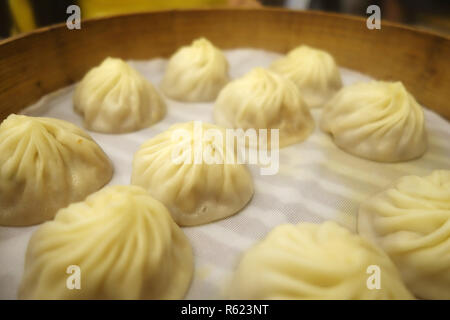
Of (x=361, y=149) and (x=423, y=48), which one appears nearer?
(x=361, y=149)

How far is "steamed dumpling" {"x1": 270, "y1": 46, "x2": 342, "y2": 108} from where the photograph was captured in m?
2.62

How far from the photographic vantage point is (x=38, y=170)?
1601 mm

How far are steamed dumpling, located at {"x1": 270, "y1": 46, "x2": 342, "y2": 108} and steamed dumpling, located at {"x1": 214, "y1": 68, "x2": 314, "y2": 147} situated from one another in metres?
0.37

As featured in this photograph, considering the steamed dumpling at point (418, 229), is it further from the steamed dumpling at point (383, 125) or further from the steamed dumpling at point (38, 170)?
the steamed dumpling at point (38, 170)

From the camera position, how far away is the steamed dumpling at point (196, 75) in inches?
103

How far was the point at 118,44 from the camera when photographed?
2797mm

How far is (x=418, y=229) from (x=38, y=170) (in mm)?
1766

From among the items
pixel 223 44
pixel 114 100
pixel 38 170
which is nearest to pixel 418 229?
pixel 38 170

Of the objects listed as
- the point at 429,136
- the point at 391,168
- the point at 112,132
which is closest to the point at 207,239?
the point at 112,132

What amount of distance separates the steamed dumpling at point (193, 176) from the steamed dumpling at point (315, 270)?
449 mm

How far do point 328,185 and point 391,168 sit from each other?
0.46m

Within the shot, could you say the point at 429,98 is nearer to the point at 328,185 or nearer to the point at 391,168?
the point at 391,168

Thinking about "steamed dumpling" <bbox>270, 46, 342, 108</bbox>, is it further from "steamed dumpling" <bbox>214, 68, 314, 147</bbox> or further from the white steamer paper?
"steamed dumpling" <bbox>214, 68, 314, 147</bbox>

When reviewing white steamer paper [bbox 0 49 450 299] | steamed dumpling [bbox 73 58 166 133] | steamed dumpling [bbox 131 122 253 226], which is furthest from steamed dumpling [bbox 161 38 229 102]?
steamed dumpling [bbox 131 122 253 226]
